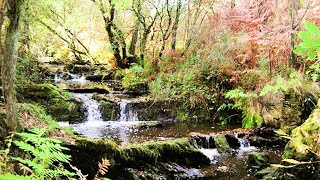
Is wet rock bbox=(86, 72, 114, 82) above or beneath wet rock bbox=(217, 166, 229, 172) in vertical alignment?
above

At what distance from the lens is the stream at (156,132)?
7551 mm

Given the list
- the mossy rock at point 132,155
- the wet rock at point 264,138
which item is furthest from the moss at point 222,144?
the mossy rock at point 132,155

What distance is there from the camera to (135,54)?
61.5 ft

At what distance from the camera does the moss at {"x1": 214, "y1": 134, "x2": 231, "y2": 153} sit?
9.10 m

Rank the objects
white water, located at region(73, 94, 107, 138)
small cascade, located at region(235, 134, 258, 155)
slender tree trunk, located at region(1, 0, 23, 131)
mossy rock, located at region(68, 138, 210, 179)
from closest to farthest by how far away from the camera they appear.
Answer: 1. slender tree trunk, located at region(1, 0, 23, 131)
2. mossy rock, located at region(68, 138, 210, 179)
3. small cascade, located at region(235, 134, 258, 155)
4. white water, located at region(73, 94, 107, 138)

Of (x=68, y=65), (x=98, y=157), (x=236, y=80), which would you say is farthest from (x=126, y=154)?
(x=68, y=65)

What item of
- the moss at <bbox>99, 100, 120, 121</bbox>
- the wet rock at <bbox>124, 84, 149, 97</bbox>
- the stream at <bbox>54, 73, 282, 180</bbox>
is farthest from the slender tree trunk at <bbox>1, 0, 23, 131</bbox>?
the wet rock at <bbox>124, 84, 149, 97</bbox>

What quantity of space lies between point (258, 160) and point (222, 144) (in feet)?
4.95

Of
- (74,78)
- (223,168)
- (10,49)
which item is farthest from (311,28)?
(74,78)

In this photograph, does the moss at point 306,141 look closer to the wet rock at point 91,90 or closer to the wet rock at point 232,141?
the wet rock at point 232,141

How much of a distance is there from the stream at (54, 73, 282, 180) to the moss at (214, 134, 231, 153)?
164mm

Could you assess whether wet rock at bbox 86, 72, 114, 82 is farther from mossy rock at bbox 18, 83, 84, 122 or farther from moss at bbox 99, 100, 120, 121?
mossy rock at bbox 18, 83, 84, 122

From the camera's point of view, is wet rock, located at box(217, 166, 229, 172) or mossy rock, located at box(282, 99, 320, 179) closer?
mossy rock, located at box(282, 99, 320, 179)

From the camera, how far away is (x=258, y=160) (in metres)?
7.88
